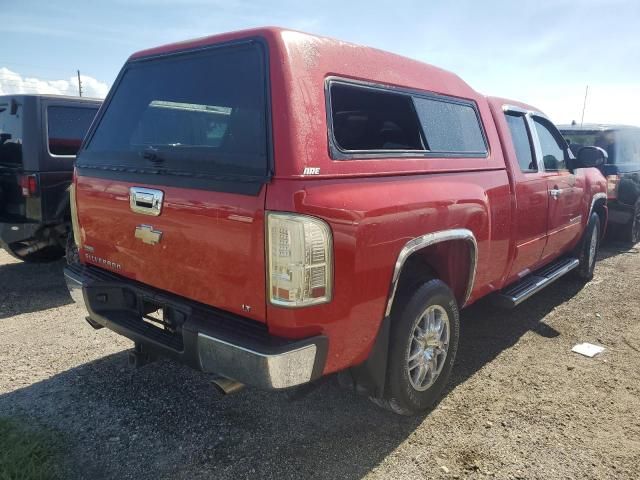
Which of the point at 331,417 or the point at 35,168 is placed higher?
the point at 35,168

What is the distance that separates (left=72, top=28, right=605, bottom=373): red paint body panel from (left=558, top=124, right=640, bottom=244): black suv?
5.57 m

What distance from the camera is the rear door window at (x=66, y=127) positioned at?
5250 mm

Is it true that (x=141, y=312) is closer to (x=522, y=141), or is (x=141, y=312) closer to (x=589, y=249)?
(x=522, y=141)

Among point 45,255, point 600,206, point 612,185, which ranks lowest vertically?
point 45,255

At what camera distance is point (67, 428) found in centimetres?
284

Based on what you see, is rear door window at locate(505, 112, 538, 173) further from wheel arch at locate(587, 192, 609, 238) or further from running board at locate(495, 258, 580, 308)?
wheel arch at locate(587, 192, 609, 238)

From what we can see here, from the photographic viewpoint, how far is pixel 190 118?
9.00ft

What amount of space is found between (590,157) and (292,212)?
399cm

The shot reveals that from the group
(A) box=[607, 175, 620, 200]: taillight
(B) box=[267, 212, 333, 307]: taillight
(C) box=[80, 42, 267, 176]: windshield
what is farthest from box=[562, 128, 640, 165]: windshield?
(B) box=[267, 212, 333, 307]: taillight

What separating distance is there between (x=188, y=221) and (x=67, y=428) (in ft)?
4.91

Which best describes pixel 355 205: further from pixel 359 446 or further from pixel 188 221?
pixel 359 446

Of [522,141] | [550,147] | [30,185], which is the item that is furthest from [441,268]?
[30,185]

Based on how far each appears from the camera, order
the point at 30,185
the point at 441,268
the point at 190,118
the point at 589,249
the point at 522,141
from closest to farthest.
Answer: the point at 190,118 → the point at 441,268 → the point at 522,141 → the point at 30,185 → the point at 589,249

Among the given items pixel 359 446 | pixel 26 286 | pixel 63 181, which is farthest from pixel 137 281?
pixel 26 286
